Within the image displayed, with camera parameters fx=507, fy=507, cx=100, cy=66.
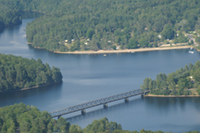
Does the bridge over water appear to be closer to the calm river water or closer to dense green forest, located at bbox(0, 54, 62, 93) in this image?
the calm river water

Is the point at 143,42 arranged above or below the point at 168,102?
above

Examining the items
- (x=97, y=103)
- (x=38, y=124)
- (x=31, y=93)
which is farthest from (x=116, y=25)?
(x=38, y=124)

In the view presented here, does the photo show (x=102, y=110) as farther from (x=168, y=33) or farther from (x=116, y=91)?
(x=168, y=33)

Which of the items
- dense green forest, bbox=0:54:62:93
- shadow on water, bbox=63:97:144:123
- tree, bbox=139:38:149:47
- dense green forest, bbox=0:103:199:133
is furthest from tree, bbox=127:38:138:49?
dense green forest, bbox=0:103:199:133

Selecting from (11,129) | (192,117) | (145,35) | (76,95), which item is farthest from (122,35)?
(11,129)

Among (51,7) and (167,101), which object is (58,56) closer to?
(167,101)

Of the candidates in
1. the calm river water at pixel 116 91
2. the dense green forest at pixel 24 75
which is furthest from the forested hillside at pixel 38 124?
the dense green forest at pixel 24 75

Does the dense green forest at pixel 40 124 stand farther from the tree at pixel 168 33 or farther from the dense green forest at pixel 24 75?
the tree at pixel 168 33
